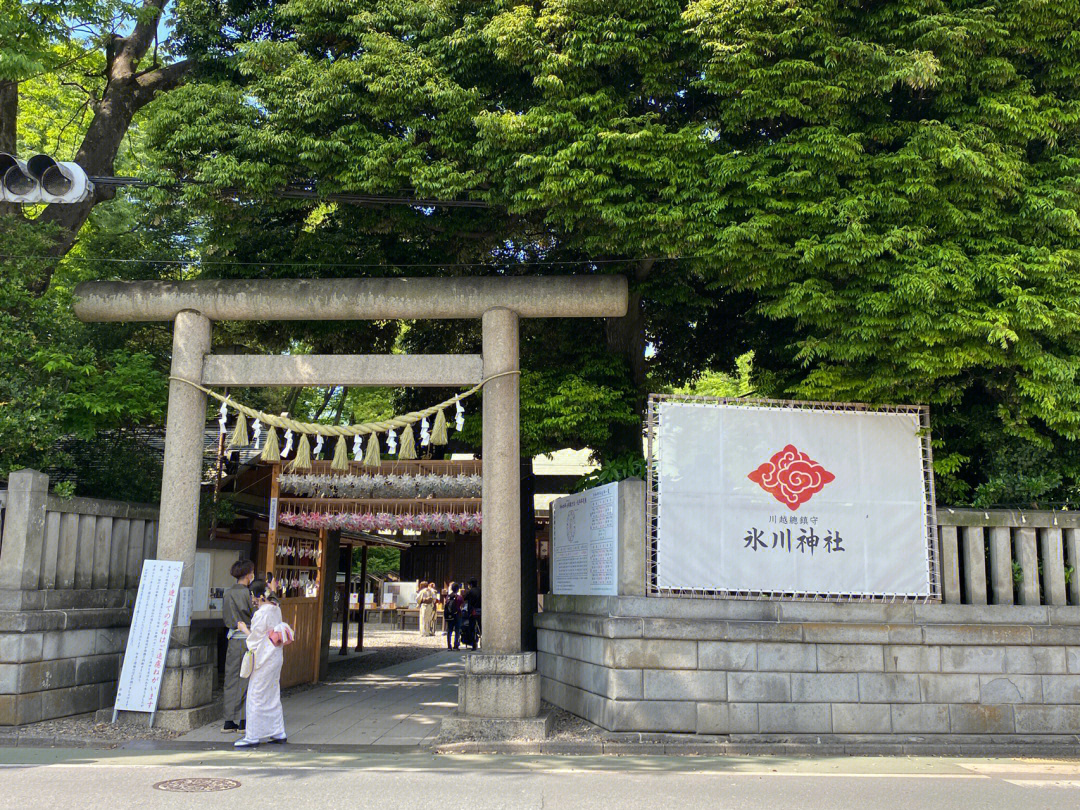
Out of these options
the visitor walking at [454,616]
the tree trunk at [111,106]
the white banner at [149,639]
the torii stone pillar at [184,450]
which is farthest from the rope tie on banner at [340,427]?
the visitor walking at [454,616]

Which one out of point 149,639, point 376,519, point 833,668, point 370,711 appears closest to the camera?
point 833,668

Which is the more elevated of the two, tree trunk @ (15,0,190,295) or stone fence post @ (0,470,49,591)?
tree trunk @ (15,0,190,295)

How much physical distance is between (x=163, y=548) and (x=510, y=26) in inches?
305

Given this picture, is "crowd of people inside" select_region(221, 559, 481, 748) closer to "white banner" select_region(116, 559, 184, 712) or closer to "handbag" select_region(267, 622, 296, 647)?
"handbag" select_region(267, 622, 296, 647)

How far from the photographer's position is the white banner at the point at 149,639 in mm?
10477

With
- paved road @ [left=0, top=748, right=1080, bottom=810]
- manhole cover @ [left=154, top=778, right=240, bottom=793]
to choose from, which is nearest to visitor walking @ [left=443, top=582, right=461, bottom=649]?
paved road @ [left=0, top=748, right=1080, bottom=810]

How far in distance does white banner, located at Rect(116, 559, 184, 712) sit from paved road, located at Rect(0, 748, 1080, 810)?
1082 mm

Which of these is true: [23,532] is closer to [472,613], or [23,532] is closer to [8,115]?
[8,115]

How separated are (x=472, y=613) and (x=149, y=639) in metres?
14.3

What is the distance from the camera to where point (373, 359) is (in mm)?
11617

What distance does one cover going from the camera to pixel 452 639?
2808cm

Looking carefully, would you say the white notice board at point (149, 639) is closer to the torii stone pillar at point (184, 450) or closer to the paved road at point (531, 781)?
the torii stone pillar at point (184, 450)

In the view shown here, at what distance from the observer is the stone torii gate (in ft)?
36.0

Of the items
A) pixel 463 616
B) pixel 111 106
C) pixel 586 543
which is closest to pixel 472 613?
pixel 463 616
